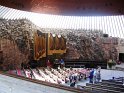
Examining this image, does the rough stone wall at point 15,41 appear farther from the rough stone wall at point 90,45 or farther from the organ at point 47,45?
the rough stone wall at point 90,45

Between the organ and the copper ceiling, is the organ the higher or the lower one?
the lower one

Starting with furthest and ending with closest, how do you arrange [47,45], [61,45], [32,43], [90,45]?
1. [90,45]
2. [61,45]
3. [47,45]
4. [32,43]

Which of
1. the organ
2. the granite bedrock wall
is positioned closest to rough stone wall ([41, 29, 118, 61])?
the granite bedrock wall

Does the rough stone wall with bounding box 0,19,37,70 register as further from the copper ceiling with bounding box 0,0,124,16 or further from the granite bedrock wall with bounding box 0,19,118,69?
the copper ceiling with bounding box 0,0,124,16

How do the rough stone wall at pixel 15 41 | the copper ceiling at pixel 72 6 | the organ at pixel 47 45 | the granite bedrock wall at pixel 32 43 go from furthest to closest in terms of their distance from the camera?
the organ at pixel 47 45, the granite bedrock wall at pixel 32 43, the rough stone wall at pixel 15 41, the copper ceiling at pixel 72 6

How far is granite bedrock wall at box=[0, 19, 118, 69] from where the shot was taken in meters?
16.2

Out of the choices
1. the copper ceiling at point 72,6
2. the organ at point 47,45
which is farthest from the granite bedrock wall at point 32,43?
the copper ceiling at point 72,6

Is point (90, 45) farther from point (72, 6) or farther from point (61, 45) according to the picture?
point (72, 6)

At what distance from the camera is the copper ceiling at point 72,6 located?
5.13 meters

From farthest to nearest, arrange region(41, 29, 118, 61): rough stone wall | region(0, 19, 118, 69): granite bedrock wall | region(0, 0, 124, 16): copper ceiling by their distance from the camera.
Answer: region(41, 29, 118, 61): rough stone wall → region(0, 19, 118, 69): granite bedrock wall → region(0, 0, 124, 16): copper ceiling

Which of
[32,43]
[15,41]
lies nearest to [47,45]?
[32,43]

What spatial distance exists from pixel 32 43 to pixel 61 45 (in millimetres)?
4252

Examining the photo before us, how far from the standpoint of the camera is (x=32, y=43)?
732 inches

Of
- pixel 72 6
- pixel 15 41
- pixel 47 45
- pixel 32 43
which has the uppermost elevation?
pixel 72 6
